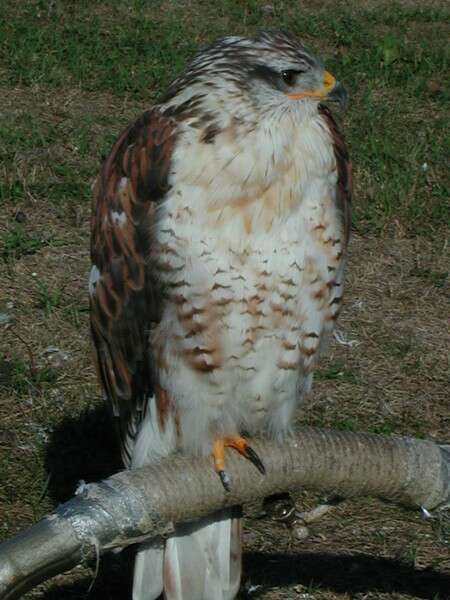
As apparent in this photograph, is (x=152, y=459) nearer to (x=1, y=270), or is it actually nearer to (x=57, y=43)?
(x=1, y=270)

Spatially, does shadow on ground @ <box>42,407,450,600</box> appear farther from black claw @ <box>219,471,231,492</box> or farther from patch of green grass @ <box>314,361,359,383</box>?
patch of green grass @ <box>314,361,359,383</box>

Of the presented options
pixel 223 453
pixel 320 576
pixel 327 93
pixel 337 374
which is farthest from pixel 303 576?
pixel 327 93

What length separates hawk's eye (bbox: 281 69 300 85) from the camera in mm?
3617

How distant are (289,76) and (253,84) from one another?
0.38 ft

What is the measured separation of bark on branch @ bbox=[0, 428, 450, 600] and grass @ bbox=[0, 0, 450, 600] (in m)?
1.00

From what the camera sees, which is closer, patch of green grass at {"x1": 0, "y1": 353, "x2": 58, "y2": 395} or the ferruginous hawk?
the ferruginous hawk

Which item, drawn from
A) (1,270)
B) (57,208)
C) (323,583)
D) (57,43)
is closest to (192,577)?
(323,583)

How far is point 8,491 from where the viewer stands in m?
4.86

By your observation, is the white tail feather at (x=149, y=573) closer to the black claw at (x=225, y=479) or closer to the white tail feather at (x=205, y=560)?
the white tail feather at (x=205, y=560)

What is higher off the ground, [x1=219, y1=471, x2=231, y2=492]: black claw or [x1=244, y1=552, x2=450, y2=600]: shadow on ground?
[x1=219, y1=471, x2=231, y2=492]: black claw

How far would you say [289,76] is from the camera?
363cm

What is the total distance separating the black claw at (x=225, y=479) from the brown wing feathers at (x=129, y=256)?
0.42m

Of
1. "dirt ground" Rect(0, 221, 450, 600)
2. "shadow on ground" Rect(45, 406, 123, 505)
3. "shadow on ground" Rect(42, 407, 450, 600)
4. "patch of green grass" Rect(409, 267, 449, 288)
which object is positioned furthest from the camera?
"patch of green grass" Rect(409, 267, 449, 288)

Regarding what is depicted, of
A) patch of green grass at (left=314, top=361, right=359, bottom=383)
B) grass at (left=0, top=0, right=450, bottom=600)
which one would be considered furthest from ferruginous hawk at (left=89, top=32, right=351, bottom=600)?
patch of green grass at (left=314, top=361, right=359, bottom=383)
